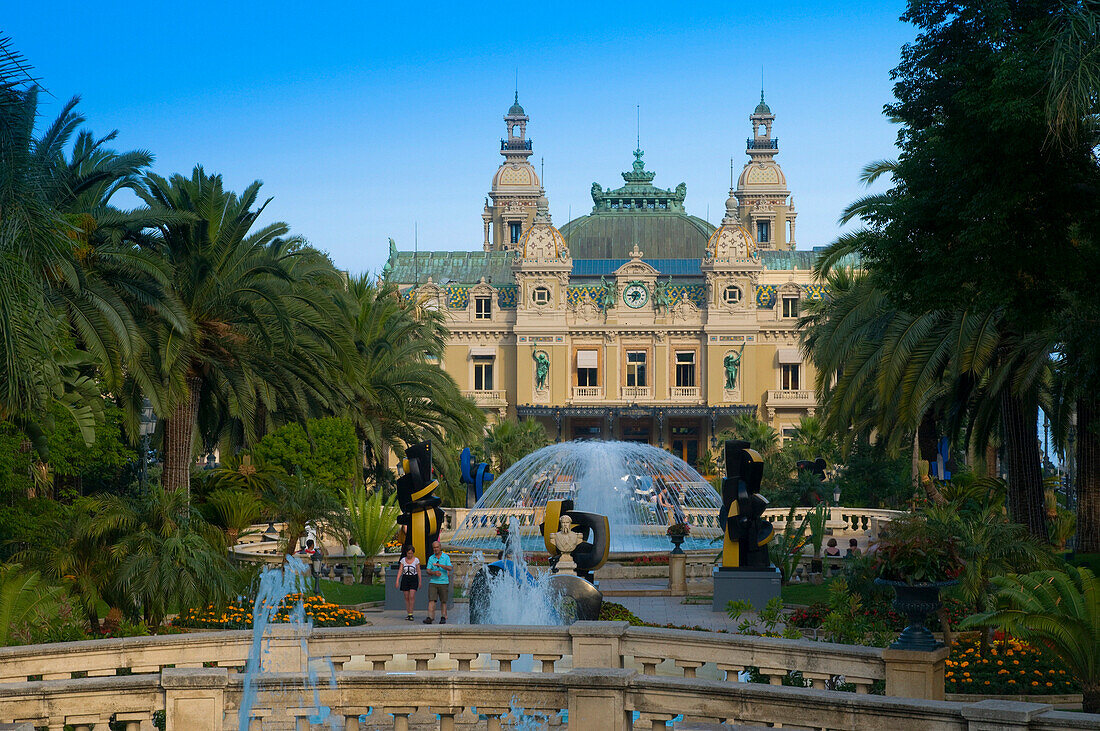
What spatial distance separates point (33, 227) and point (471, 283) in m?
64.4

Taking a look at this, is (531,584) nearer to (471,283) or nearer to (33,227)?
(33,227)

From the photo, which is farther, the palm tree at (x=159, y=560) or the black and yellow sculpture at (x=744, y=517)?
the black and yellow sculpture at (x=744, y=517)

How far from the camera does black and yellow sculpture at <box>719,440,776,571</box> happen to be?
2061 centimetres

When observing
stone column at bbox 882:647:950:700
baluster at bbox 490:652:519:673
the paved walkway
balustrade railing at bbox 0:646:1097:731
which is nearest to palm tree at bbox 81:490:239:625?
the paved walkway

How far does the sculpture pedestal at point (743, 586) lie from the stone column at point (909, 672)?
1078 cm

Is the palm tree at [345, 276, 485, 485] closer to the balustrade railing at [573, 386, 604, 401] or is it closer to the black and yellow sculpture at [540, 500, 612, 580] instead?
the black and yellow sculpture at [540, 500, 612, 580]

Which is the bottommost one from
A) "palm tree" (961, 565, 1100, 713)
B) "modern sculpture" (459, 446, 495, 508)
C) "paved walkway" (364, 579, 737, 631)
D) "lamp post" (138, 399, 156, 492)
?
"paved walkway" (364, 579, 737, 631)

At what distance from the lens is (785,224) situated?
84.6 metres

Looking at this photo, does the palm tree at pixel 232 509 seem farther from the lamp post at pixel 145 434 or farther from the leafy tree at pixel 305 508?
the lamp post at pixel 145 434

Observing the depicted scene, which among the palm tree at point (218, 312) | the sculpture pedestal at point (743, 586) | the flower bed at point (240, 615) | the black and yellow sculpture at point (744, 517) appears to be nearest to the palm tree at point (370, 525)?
the palm tree at point (218, 312)

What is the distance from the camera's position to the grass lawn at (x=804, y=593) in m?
20.7

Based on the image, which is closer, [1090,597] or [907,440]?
[1090,597]

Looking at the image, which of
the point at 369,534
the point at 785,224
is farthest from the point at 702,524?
the point at 785,224

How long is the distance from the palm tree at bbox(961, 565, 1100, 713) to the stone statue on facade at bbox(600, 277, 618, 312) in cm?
6086
